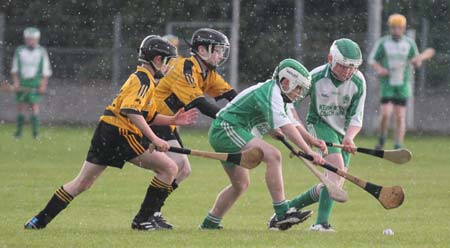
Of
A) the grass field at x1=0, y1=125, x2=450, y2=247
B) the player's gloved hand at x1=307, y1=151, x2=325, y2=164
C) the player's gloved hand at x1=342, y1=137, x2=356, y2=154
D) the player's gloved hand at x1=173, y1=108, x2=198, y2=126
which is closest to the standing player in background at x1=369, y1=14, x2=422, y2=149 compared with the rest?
the grass field at x1=0, y1=125, x2=450, y2=247

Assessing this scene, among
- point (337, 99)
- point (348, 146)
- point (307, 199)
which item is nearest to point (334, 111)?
point (337, 99)

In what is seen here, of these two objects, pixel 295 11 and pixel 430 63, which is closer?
pixel 430 63

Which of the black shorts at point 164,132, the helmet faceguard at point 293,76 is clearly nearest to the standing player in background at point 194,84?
the black shorts at point 164,132

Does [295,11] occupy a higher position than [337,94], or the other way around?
[337,94]

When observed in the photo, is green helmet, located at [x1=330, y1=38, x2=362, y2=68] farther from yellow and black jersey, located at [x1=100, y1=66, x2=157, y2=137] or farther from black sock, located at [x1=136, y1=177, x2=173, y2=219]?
black sock, located at [x1=136, y1=177, x2=173, y2=219]

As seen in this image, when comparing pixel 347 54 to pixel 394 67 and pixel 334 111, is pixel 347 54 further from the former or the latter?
pixel 394 67

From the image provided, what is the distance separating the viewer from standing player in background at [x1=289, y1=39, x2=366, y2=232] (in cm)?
1045

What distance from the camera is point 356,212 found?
12438 mm

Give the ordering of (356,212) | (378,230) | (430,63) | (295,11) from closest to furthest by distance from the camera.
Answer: (378,230)
(356,212)
(430,63)
(295,11)

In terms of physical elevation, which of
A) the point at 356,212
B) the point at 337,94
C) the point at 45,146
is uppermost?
the point at 337,94

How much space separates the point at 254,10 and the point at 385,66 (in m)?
9.51

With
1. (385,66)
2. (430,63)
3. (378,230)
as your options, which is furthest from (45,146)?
(378,230)

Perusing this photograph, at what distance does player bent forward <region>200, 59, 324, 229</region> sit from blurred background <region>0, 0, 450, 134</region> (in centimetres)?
1610

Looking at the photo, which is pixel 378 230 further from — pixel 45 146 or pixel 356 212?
pixel 45 146
